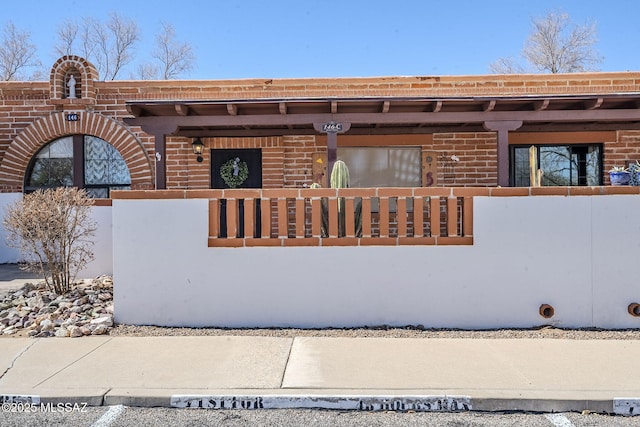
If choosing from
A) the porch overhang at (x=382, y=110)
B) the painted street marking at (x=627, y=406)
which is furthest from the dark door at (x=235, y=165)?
the painted street marking at (x=627, y=406)

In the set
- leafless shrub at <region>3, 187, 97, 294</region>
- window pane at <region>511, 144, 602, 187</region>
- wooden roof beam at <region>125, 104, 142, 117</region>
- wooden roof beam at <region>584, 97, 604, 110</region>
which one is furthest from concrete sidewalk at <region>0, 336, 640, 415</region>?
window pane at <region>511, 144, 602, 187</region>

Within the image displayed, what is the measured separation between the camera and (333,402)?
371 centimetres

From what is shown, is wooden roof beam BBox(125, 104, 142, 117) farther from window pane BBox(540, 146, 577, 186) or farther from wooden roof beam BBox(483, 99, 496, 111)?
window pane BBox(540, 146, 577, 186)

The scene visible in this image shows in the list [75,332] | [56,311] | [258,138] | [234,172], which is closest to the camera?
[75,332]

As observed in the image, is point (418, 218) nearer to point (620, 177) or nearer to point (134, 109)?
point (620, 177)

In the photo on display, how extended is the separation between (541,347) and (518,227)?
4.44 feet

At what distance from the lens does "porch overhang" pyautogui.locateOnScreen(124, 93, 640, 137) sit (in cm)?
747

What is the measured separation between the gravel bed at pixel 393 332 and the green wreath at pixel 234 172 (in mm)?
4848

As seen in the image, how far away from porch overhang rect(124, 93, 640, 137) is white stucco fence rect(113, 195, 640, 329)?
2404 millimetres

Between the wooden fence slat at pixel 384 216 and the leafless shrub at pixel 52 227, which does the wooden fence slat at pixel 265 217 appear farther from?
the leafless shrub at pixel 52 227

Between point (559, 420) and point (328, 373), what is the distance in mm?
1757

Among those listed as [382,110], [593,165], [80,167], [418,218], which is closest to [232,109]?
[382,110]

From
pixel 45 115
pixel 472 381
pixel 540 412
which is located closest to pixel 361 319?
pixel 472 381

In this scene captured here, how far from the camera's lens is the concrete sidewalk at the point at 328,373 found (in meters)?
3.71
